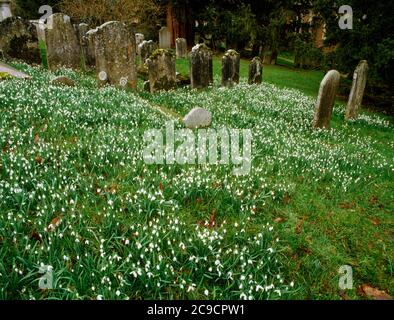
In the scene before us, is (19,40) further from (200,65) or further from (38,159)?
(38,159)

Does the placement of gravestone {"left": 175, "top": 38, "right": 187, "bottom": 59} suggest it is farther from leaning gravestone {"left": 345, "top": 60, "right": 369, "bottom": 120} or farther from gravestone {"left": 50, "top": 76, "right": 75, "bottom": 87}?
leaning gravestone {"left": 345, "top": 60, "right": 369, "bottom": 120}

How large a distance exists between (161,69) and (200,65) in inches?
79.3

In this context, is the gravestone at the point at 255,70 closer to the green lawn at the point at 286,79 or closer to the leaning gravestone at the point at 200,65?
the green lawn at the point at 286,79

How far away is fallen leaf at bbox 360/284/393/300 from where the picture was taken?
3.84 m

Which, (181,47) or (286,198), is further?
(181,47)

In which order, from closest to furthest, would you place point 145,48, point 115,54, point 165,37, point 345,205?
point 345,205 < point 115,54 < point 145,48 < point 165,37

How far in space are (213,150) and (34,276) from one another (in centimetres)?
414

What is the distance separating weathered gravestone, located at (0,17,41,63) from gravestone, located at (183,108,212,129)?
12.2 metres

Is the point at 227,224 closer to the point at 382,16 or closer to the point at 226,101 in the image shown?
the point at 226,101

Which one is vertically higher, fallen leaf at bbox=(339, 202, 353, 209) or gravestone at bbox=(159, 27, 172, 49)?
gravestone at bbox=(159, 27, 172, 49)

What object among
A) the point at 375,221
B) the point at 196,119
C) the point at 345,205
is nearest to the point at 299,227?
the point at 345,205

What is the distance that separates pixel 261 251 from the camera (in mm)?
4074

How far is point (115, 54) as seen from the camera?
12625mm

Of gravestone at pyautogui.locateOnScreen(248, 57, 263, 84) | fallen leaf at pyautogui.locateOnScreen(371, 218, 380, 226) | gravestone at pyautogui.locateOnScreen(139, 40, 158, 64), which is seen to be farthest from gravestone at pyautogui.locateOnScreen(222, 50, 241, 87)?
fallen leaf at pyautogui.locateOnScreen(371, 218, 380, 226)
